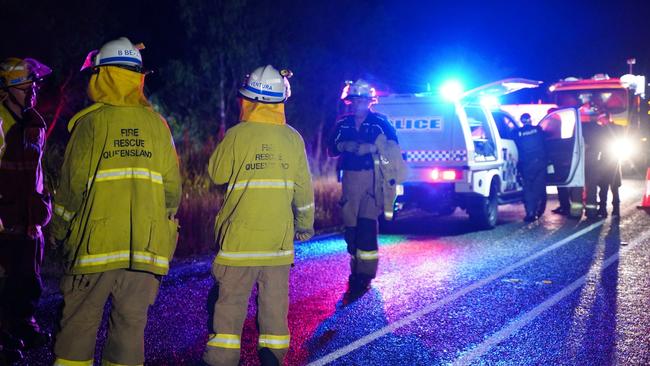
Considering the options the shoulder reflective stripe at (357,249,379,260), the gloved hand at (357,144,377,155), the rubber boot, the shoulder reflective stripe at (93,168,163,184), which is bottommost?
the rubber boot

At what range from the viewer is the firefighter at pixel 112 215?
3.74 metres

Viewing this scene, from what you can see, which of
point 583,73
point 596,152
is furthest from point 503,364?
point 583,73

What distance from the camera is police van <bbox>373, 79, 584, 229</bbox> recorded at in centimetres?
1088

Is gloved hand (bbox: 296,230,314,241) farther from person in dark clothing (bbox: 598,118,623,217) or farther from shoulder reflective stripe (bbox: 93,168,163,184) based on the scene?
person in dark clothing (bbox: 598,118,623,217)

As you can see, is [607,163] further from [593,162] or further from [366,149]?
[366,149]

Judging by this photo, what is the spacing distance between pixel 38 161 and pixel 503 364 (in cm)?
337

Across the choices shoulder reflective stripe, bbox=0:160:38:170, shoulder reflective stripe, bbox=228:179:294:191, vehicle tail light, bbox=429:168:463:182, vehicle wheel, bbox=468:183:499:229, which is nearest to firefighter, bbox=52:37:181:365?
shoulder reflective stripe, bbox=228:179:294:191

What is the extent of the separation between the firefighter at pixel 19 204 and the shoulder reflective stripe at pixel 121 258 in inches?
45.1

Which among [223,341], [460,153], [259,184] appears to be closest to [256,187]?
[259,184]

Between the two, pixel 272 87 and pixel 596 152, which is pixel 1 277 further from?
pixel 596 152

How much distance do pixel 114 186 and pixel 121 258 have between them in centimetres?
37

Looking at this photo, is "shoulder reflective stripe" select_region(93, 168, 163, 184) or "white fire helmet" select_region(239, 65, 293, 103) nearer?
"shoulder reflective stripe" select_region(93, 168, 163, 184)

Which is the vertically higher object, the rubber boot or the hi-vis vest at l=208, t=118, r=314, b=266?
the hi-vis vest at l=208, t=118, r=314, b=266

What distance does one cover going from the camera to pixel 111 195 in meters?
3.78
